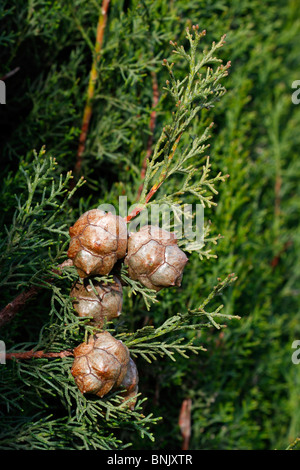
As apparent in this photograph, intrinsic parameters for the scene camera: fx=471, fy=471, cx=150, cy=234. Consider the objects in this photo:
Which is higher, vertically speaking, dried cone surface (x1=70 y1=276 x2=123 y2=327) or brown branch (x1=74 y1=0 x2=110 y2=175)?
brown branch (x1=74 y1=0 x2=110 y2=175)

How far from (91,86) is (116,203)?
1.39 ft

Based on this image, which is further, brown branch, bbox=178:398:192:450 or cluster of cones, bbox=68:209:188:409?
brown branch, bbox=178:398:192:450

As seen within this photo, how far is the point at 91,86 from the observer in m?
1.66

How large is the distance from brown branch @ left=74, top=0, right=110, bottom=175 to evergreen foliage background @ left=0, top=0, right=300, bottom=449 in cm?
3

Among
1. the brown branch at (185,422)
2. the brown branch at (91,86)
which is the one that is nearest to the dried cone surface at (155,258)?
the brown branch at (91,86)

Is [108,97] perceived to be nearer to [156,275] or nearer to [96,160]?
[96,160]

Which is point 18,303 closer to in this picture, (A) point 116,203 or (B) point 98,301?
(B) point 98,301

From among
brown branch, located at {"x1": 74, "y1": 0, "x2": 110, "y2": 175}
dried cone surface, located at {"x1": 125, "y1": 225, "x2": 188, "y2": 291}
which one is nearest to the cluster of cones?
dried cone surface, located at {"x1": 125, "y1": 225, "x2": 188, "y2": 291}

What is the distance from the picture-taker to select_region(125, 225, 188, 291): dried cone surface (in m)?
1.08

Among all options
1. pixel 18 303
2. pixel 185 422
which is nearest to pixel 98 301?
pixel 18 303

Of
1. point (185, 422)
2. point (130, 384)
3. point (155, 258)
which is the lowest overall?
point (185, 422)

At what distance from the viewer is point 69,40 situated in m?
1.78

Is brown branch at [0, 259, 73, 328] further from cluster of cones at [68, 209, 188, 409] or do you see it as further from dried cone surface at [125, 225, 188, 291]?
dried cone surface at [125, 225, 188, 291]

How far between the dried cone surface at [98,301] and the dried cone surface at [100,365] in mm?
55
